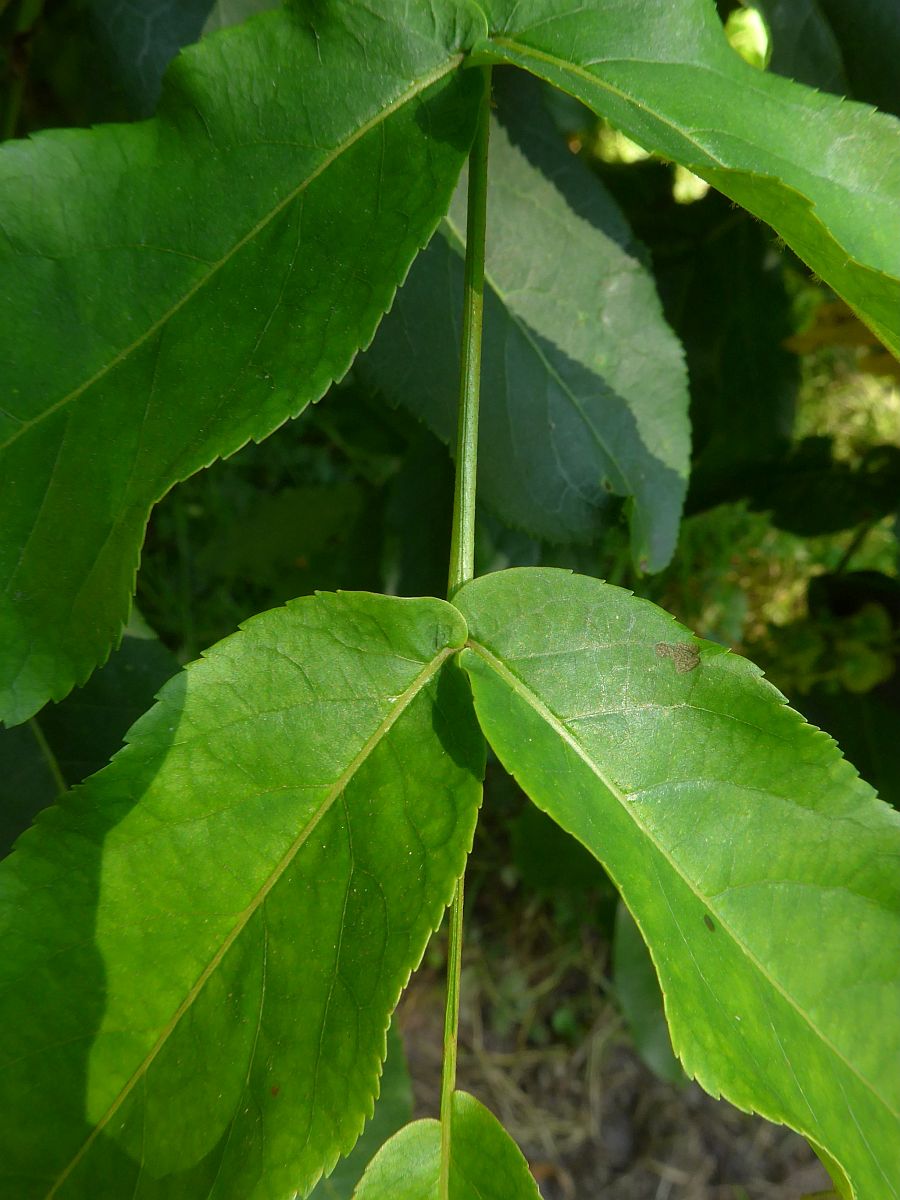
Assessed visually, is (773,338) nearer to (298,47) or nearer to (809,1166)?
(298,47)

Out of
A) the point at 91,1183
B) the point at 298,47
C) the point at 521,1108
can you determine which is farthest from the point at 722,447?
the point at 521,1108

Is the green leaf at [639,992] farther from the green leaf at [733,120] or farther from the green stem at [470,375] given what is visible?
the green leaf at [733,120]

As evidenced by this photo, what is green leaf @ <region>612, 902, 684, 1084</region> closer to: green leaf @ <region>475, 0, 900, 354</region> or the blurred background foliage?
the blurred background foliage

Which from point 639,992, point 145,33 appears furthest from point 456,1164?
point 145,33

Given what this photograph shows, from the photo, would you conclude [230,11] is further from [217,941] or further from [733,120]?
[217,941]

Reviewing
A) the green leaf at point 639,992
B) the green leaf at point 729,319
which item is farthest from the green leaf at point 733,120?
the green leaf at point 639,992
